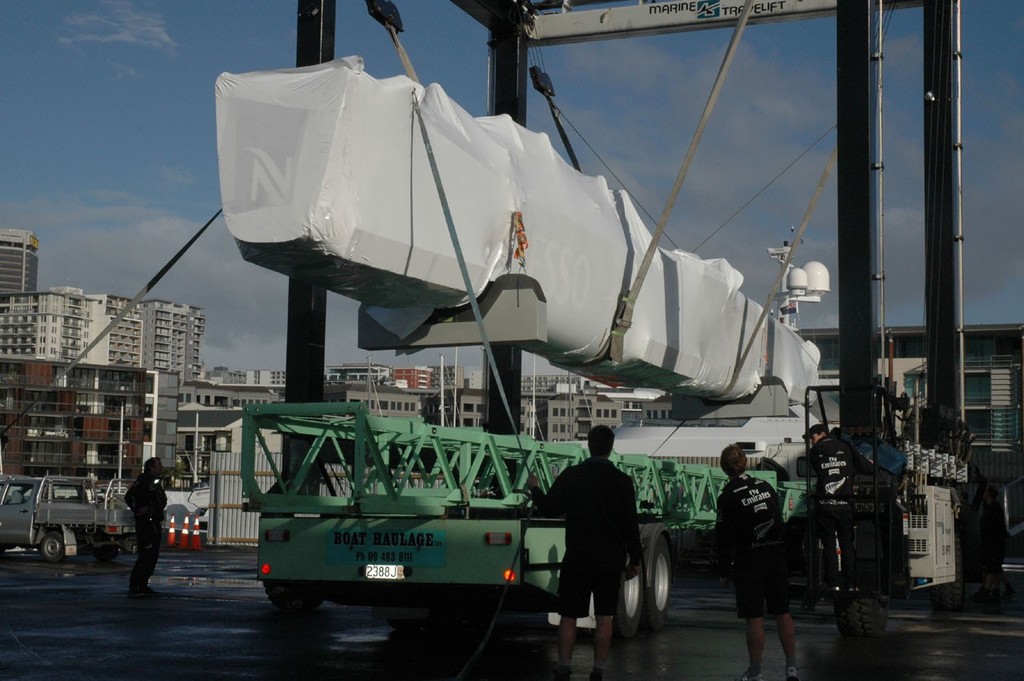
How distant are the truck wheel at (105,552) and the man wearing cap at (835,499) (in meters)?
17.6

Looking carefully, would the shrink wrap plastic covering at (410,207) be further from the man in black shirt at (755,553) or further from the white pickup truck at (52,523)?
the white pickup truck at (52,523)

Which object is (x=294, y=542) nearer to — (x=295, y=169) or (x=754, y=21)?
(x=295, y=169)

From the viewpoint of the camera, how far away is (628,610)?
1240 centimetres

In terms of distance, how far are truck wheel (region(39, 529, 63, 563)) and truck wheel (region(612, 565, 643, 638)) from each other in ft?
54.4

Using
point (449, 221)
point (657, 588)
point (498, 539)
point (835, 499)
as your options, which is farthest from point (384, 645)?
point (449, 221)

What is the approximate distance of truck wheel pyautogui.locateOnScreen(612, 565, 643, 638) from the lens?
1218cm

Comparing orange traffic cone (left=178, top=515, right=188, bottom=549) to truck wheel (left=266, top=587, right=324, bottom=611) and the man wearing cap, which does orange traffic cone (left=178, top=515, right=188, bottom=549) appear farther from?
the man wearing cap

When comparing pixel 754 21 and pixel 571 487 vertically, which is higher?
pixel 754 21

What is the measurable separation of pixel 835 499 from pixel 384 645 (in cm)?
443

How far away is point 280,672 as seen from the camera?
9.61 metres

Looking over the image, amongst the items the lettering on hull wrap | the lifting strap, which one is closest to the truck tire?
the lettering on hull wrap

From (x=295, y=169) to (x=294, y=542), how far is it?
3.90 m

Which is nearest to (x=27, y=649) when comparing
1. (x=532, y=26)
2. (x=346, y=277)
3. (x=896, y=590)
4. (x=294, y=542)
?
(x=294, y=542)

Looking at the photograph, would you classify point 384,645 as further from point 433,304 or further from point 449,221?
point 449,221
